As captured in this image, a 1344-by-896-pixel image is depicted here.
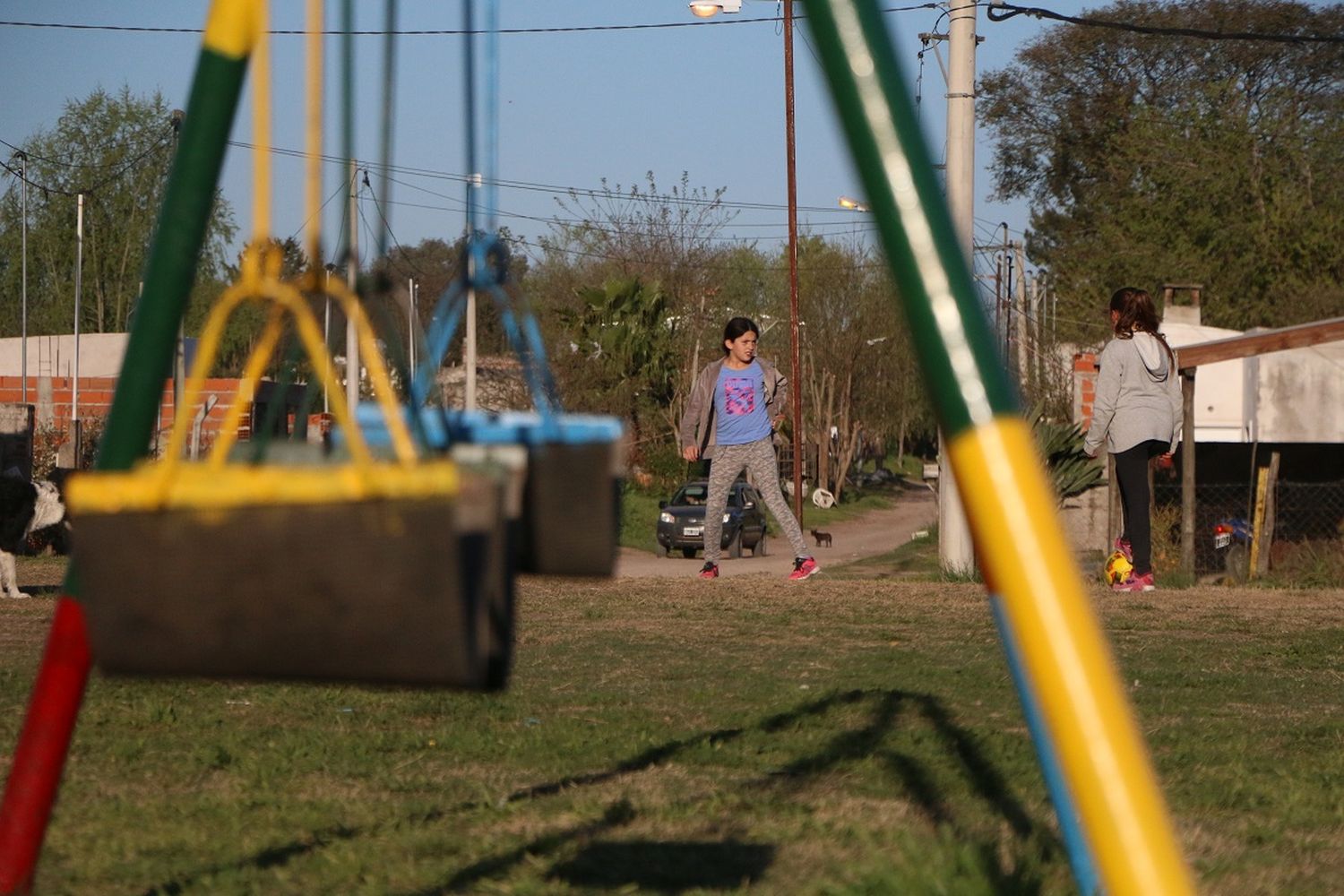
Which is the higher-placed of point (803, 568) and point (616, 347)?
point (616, 347)

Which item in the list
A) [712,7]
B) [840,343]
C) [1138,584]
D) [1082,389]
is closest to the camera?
[1138,584]

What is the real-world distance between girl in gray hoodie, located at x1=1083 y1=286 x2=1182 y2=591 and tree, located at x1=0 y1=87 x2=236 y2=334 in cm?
2754

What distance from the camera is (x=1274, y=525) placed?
48.8ft

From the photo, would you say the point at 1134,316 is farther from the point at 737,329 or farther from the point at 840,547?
the point at 840,547

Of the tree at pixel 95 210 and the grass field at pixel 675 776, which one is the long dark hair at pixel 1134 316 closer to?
the grass field at pixel 675 776

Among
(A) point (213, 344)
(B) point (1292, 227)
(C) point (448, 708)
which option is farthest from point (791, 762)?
(B) point (1292, 227)

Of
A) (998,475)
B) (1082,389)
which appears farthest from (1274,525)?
(998,475)

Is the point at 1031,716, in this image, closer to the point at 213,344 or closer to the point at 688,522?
the point at 213,344

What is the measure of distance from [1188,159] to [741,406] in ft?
109

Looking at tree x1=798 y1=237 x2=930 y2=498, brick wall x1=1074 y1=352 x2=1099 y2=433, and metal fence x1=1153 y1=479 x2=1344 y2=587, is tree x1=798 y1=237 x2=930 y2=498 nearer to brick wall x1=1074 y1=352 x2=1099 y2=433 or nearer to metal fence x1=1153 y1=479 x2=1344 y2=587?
brick wall x1=1074 y1=352 x2=1099 y2=433

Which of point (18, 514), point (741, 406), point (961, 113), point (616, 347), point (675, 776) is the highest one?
point (961, 113)

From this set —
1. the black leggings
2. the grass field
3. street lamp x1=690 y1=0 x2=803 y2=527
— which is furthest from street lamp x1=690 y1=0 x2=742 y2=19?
the grass field

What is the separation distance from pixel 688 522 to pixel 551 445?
26478 mm

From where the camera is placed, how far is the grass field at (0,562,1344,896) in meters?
3.27
